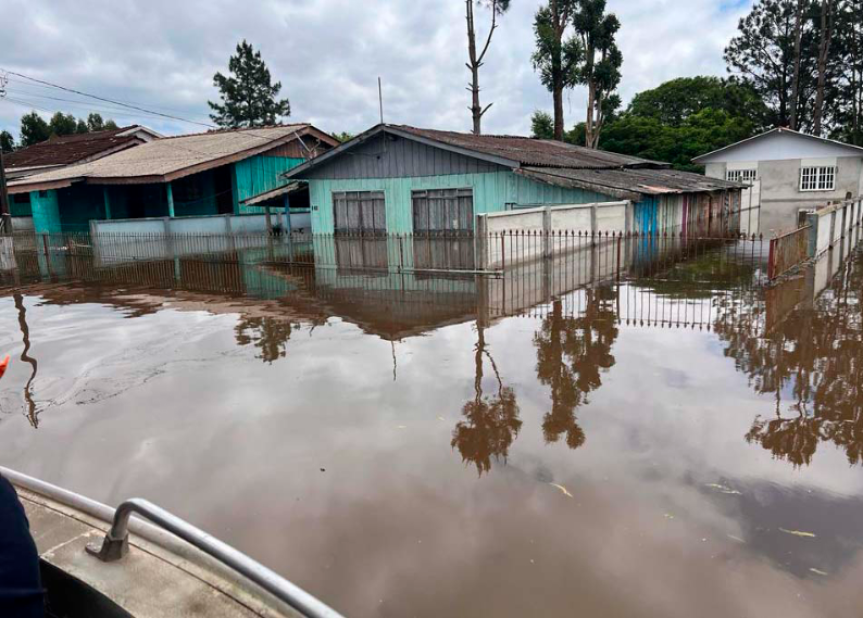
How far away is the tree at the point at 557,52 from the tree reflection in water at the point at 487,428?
3237 centimetres

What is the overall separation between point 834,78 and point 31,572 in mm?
61433

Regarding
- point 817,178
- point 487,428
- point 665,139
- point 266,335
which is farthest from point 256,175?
→ point 817,178

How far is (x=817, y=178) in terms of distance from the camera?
129ft

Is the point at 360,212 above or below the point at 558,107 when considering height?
below

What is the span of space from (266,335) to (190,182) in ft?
73.1

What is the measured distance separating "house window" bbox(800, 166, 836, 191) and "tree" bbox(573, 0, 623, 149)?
12871 millimetres

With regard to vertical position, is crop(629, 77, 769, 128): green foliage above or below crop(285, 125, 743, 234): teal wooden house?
above

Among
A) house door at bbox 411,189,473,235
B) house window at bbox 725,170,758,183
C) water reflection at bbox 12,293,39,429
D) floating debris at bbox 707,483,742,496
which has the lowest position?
floating debris at bbox 707,483,742,496

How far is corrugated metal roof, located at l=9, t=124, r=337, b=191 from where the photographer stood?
24.3 m

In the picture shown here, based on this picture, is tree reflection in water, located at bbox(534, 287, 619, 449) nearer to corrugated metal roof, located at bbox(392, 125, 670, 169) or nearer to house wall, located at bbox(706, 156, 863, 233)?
corrugated metal roof, located at bbox(392, 125, 670, 169)

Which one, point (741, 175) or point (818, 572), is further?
point (741, 175)

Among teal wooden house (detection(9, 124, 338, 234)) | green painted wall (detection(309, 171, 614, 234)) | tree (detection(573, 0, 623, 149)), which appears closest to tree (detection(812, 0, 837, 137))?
tree (detection(573, 0, 623, 149))

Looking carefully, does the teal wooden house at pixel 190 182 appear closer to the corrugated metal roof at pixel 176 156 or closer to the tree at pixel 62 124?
the corrugated metal roof at pixel 176 156

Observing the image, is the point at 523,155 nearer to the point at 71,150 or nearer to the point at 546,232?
the point at 546,232
